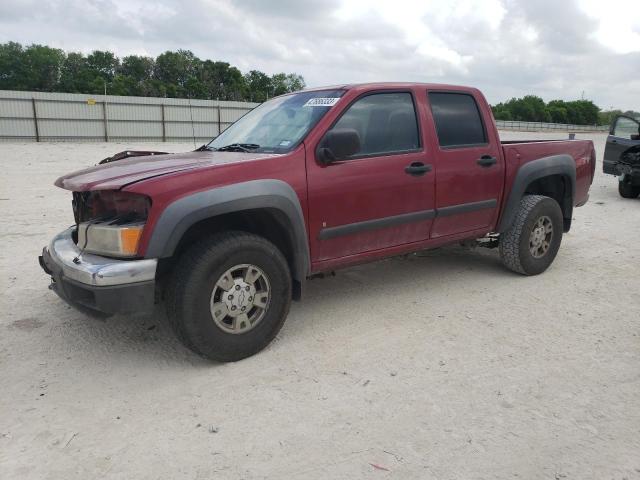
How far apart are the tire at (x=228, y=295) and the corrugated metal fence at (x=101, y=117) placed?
23.1 metres

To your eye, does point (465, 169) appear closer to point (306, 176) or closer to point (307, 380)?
point (306, 176)

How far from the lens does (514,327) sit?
3.86m

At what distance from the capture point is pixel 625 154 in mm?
10305

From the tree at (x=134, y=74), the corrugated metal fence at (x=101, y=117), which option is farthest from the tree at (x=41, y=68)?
the corrugated metal fence at (x=101, y=117)

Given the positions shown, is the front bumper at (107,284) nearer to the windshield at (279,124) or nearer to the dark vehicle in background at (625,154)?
the windshield at (279,124)

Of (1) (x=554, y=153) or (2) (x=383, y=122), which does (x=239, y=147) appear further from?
(1) (x=554, y=153)

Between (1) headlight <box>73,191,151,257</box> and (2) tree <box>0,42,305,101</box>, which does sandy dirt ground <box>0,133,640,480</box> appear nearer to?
(1) headlight <box>73,191,151,257</box>

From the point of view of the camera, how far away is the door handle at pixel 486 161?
14.8 feet

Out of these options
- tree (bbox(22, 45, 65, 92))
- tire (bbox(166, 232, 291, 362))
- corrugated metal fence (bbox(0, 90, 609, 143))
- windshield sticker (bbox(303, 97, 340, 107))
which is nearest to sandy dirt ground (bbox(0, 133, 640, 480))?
tire (bbox(166, 232, 291, 362))

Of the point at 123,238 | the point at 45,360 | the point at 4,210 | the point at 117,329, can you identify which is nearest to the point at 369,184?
the point at 123,238

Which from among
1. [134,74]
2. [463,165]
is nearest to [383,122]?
[463,165]

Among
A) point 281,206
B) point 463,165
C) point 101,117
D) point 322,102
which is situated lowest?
point 281,206

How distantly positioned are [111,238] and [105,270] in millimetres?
203

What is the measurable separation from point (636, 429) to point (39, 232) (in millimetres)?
6377
